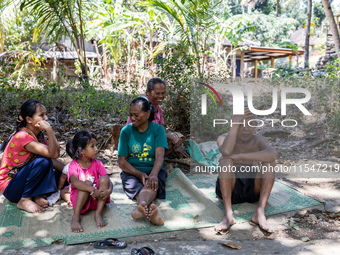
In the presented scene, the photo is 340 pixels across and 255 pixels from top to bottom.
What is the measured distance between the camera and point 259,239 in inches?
104

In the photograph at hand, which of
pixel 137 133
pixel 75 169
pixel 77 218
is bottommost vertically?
pixel 77 218

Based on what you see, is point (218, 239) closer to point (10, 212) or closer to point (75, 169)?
point (75, 169)

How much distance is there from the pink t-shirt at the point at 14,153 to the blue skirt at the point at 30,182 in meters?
0.09

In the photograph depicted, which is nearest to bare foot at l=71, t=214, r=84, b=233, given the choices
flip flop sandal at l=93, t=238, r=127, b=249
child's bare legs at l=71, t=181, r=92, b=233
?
child's bare legs at l=71, t=181, r=92, b=233

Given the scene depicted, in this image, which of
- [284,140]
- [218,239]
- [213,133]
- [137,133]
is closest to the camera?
[218,239]

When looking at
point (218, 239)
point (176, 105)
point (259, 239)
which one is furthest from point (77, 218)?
point (176, 105)

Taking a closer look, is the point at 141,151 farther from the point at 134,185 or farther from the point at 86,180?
the point at 86,180

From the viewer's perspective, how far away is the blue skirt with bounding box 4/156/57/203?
117 inches

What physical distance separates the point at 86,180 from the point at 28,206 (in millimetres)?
615

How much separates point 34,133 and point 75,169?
0.60m

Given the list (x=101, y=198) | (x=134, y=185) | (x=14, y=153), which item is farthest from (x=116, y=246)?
(x=14, y=153)

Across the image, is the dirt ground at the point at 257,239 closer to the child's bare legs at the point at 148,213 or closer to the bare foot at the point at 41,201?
the child's bare legs at the point at 148,213

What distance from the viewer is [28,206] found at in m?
2.93

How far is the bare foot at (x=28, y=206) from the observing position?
291cm
